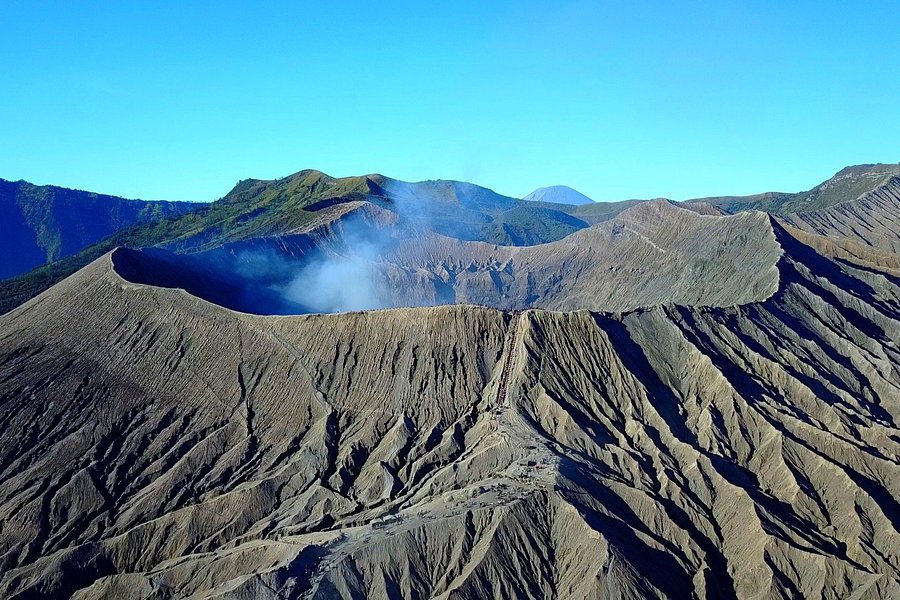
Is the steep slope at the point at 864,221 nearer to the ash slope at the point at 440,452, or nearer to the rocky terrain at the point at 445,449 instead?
the rocky terrain at the point at 445,449

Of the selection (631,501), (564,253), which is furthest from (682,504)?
(564,253)

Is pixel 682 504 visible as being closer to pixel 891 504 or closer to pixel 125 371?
pixel 891 504

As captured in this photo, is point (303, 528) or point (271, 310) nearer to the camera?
point (303, 528)

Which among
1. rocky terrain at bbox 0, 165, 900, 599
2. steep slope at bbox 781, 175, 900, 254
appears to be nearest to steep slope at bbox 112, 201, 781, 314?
rocky terrain at bbox 0, 165, 900, 599

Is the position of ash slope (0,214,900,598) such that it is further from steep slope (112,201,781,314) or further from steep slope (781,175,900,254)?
steep slope (781,175,900,254)

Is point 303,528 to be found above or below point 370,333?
below

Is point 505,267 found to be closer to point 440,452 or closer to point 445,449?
point 445,449

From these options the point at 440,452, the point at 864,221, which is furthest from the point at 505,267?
the point at 440,452

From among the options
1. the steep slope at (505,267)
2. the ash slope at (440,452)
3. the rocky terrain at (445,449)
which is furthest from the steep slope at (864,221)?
the ash slope at (440,452)
